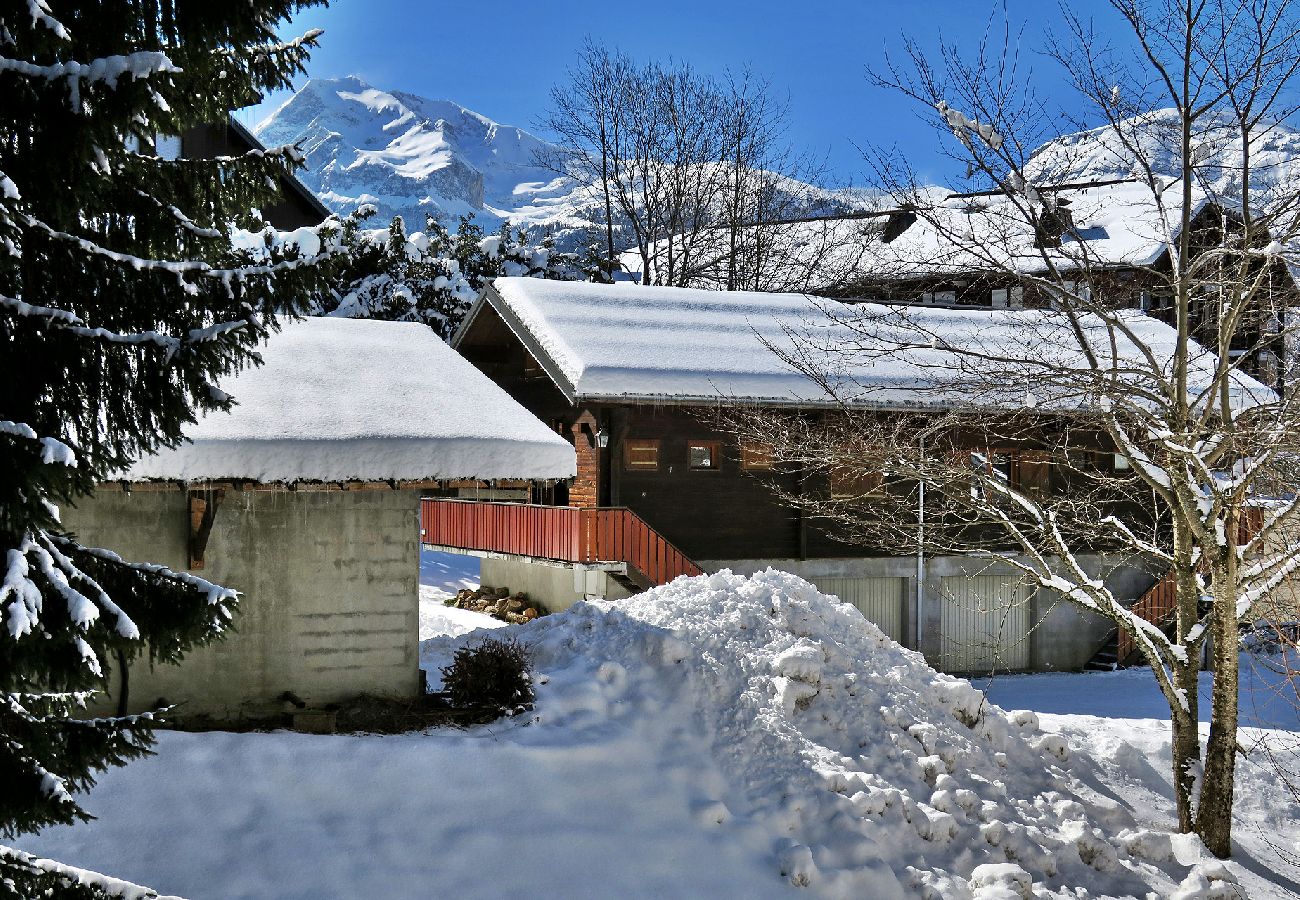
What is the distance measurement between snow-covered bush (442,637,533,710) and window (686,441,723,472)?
8.83 meters

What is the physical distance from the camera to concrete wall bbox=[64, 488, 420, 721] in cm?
1042

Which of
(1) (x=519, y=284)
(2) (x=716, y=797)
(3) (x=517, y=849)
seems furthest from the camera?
(1) (x=519, y=284)

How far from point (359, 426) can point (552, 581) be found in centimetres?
1009

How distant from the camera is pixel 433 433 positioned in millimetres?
10656

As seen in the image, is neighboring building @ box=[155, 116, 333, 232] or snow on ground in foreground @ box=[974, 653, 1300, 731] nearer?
snow on ground in foreground @ box=[974, 653, 1300, 731]

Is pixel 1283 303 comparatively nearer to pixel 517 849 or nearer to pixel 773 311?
pixel 517 849

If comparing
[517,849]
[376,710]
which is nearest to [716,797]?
[517,849]

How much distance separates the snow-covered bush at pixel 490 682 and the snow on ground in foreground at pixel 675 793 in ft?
0.91

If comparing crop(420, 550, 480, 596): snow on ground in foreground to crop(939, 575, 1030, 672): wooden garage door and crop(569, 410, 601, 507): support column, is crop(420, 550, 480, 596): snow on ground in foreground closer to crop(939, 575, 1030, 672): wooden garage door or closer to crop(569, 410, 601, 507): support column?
crop(569, 410, 601, 507): support column

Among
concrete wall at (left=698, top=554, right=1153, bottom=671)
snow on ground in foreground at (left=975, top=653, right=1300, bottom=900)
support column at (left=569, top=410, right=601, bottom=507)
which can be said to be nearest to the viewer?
snow on ground in foreground at (left=975, top=653, right=1300, bottom=900)

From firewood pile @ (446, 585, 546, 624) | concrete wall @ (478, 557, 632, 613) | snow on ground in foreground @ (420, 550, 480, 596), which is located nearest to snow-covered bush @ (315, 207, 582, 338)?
snow on ground in foreground @ (420, 550, 480, 596)

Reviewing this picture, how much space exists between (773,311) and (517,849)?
1444 centimetres

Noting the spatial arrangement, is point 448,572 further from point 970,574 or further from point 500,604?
point 970,574

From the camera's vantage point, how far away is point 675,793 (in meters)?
10.5
